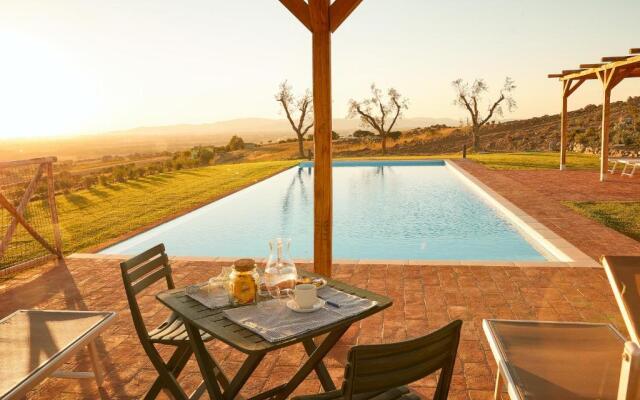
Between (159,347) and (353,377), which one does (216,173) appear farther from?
(353,377)

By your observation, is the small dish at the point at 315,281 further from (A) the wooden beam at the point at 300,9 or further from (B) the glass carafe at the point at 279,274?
(A) the wooden beam at the point at 300,9

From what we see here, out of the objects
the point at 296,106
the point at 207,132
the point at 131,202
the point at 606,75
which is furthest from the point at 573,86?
the point at 207,132

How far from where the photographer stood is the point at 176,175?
17438mm

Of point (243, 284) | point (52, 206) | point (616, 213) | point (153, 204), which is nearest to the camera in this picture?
point (243, 284)

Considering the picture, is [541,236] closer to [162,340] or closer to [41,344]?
A: [162,340]

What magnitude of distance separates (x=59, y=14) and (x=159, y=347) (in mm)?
17053

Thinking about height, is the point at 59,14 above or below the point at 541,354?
above

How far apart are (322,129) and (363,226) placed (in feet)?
21.5

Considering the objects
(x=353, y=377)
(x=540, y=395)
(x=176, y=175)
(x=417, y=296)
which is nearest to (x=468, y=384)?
(x=540, y=395)

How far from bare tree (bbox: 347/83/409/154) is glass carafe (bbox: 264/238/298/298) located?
89.7 ft

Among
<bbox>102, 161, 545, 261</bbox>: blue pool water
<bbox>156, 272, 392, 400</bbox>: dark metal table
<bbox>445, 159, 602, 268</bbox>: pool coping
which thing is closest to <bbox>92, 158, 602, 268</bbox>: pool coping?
<bbox>445, 159, 602, 268</bbox>: pool coping

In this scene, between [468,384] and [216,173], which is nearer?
[468,384]

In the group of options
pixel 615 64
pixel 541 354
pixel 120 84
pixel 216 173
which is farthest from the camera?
pixel 120 84

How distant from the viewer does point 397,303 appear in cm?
442
